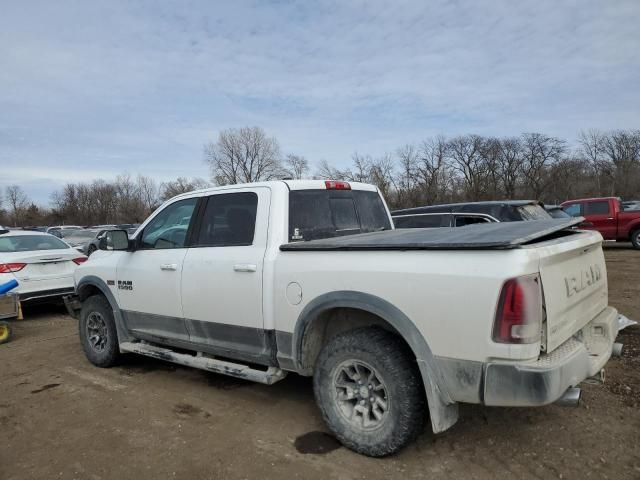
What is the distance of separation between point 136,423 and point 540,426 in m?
3.20

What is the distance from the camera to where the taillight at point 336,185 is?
431cm

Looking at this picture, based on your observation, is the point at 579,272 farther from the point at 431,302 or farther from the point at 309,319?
the point at 309,319

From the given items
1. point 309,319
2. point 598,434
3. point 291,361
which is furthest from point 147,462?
point 598,434

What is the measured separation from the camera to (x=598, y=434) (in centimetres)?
333

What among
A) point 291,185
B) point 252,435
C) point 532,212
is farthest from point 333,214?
point 532,212

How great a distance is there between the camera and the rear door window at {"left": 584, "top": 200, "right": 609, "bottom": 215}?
1549 cm

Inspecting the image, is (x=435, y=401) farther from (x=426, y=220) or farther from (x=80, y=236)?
(x=80, y=236)

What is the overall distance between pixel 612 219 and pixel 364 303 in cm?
1534

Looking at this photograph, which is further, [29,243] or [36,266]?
[29,243]

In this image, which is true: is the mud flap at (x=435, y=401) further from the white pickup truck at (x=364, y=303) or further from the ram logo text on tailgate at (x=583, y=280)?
the ram logo text on tailgate at (x=583, y=280)

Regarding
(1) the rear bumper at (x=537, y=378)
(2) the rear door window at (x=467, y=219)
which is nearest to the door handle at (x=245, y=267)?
(1) the rear bumper at (x=537, y=378)

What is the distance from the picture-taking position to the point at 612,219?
50.1 feet

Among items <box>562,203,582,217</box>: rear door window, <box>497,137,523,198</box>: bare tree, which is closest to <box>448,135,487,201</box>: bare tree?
<box>497,137,523,198</box>: bare tree

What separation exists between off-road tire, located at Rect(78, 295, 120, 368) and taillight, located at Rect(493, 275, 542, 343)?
426 centimetres
